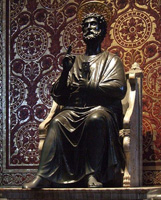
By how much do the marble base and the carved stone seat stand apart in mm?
254

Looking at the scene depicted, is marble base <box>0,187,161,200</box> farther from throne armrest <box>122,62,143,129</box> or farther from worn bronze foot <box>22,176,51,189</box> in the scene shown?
throne armrest <box>122,62,143,129</box>

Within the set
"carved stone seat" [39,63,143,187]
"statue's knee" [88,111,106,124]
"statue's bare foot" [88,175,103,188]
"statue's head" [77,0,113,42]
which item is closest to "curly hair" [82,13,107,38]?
"statue's head" [77,0,113,42]

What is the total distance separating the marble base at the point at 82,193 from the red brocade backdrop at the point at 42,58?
120 centimetres

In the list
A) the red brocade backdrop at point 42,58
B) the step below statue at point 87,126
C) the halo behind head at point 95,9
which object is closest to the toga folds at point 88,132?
the step below statue at point 87,126

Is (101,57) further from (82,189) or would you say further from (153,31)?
(82,189)

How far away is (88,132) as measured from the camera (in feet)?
13.2

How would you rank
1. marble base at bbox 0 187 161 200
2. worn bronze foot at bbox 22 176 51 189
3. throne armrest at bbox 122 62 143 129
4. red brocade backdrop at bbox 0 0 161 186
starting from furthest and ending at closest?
red brocade backdrop at bbox 0 0 161 186, throne armrest at bbox 122 62 143 129, worn bronze foot at bbox 22 176 51 189, marble base at bbox 0 187 161 200

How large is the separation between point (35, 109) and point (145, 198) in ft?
5.94

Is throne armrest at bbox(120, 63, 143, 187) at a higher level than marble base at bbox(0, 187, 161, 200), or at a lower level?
higher

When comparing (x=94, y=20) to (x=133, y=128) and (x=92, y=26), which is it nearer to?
(x=92, y=26)

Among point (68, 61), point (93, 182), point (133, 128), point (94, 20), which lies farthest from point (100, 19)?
point (93, 182)

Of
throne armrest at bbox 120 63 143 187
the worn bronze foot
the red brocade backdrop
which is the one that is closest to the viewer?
the worn bronze foot

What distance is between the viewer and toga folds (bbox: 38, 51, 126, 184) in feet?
13.1

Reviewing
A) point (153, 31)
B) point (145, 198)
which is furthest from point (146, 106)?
point (145, 198)
